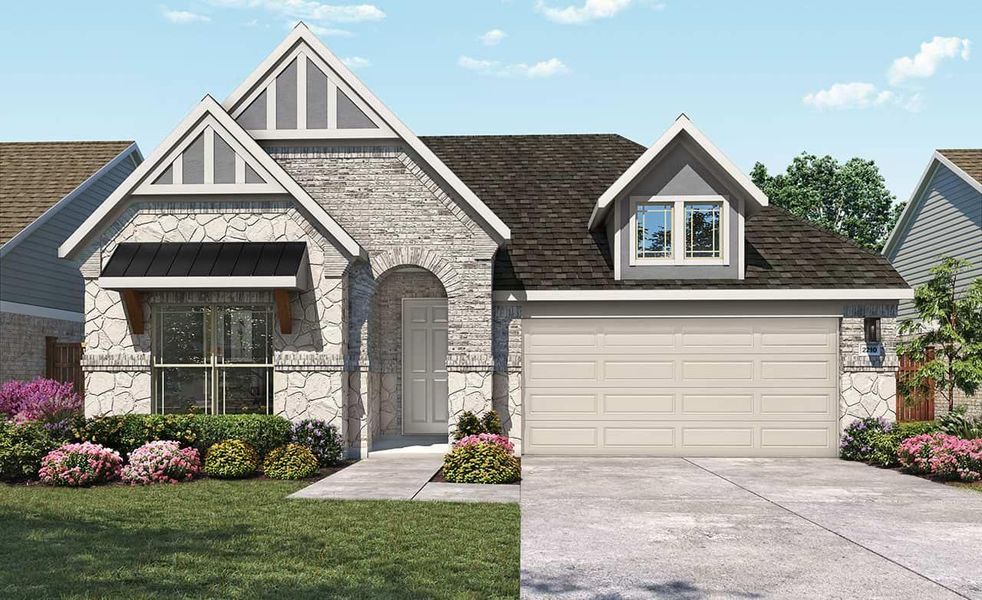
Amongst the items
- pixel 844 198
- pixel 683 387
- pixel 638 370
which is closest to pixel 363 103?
pixel 638 370

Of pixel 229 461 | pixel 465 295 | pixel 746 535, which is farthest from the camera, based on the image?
pixel 465 295

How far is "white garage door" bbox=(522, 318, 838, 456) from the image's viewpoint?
16844mm

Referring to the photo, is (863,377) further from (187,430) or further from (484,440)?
(187,430)

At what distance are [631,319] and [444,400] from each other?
4.57 metres

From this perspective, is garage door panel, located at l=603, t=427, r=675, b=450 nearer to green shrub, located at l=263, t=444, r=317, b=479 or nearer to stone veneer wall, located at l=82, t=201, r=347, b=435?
stone veneer wall, located at l=82, t=201, r=347, b=435

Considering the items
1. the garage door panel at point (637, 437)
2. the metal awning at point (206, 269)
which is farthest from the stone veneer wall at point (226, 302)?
the garage door panel at point (637, 437)

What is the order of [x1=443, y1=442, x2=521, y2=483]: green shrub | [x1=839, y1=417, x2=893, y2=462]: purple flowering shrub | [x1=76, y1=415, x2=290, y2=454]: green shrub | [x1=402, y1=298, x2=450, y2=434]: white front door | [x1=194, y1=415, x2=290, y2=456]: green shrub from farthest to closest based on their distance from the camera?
[x1=402, y1=298, x2=450, y2=434]: white front door
[x1=839, y1=417, x2=893, y2=462]: purple flowering shrub
[x1=194, y1=415, x2=290, y2=456]: green shrub
[x1=76, y1=415, x2=290, y2=454]: green shrub
[x1=443, y1=442, x2=521, y2=483]: green shrub

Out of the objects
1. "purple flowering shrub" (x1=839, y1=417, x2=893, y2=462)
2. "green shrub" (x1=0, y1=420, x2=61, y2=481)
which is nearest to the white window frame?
"purple flowering shrub" (x1=839, y1=417, x2=893, y2=462)

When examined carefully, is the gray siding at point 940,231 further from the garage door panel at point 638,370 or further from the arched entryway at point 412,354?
the arched entryway at point 412,354

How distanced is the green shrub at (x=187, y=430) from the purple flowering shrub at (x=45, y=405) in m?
0.37

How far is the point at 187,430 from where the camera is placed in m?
14.4

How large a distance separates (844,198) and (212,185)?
4053 centimetres

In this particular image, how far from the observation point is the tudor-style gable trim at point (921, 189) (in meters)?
23.9

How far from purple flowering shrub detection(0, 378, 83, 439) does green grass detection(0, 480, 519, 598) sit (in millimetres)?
2552
